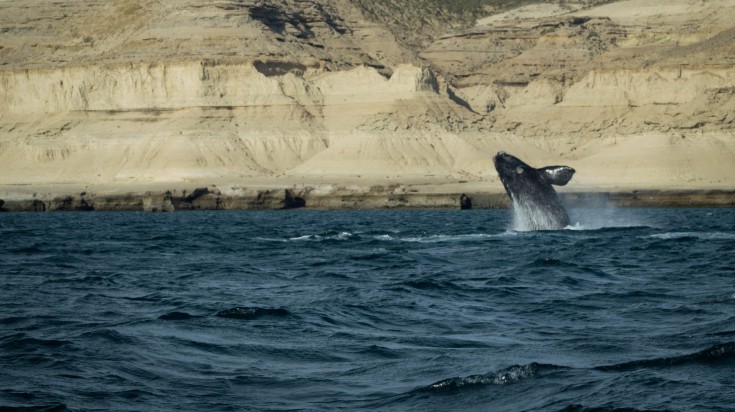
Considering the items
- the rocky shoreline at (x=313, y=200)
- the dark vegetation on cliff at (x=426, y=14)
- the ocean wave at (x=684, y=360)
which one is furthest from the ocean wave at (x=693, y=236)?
the dark vegetation on cliff at (x=426, y=14)

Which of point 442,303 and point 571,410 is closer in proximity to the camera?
point 571,410

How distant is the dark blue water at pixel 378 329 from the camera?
14344 millimetres

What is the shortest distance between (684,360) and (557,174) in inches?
616

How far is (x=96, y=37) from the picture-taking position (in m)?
127

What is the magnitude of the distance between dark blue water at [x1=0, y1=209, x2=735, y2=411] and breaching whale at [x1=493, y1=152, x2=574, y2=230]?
146cm

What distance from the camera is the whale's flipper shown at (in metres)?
30.5

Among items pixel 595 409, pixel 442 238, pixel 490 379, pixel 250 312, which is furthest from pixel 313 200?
pixel 595 409

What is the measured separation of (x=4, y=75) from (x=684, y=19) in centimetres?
7499

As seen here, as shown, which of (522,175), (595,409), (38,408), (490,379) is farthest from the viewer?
(522,175)

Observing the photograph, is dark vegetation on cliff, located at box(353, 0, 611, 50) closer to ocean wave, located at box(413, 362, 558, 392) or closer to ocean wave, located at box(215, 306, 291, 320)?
ocean wave, located at box(215, 306, 291, 320)

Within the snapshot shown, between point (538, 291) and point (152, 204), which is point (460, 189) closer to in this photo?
point (152, 204)

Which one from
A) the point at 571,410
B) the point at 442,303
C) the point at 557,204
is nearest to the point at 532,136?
the point at 557,204

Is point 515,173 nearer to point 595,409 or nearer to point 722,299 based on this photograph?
point 722,299

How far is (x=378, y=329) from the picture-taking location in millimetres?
19031
